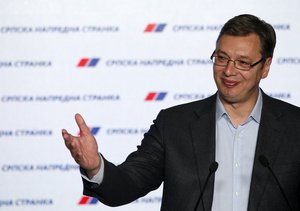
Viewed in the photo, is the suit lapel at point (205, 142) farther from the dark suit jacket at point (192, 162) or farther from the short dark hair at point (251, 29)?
the short dark hair at point (251, 29)

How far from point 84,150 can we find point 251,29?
839 mm

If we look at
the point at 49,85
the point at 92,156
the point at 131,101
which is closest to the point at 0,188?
the point at 49,85

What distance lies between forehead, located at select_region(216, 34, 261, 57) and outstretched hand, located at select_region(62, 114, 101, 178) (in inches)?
25.1

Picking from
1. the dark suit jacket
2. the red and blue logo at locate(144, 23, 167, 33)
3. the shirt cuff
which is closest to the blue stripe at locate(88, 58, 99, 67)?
the red and blue logo at locate(144, 23, 167, 33)

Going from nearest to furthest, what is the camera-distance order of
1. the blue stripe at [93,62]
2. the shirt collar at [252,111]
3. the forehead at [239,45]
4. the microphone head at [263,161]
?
the microphone head at [263,161]
the forehead at [239,45]
the shirt collar at [252,111]
the blue stripe at [93,62]

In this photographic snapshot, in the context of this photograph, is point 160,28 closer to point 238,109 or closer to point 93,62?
point 93,62

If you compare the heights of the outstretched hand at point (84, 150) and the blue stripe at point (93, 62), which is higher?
the outstretched hand at point (84, 150)

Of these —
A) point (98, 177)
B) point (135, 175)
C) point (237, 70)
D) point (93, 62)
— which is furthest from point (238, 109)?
point (93, 62)

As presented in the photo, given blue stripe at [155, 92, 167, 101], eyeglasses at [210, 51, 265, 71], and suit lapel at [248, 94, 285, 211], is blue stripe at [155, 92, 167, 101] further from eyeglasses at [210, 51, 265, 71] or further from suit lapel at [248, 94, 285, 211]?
eyeglasses at [210, 51, 265, 71]

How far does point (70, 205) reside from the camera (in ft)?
14.9

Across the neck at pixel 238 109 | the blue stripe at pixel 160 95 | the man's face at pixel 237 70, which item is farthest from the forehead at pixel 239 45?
the blue stripe at pixel 160 95

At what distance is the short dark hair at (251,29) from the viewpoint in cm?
249

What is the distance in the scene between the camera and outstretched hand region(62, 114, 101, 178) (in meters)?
2.13

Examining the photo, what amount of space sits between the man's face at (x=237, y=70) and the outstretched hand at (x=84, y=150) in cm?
59
